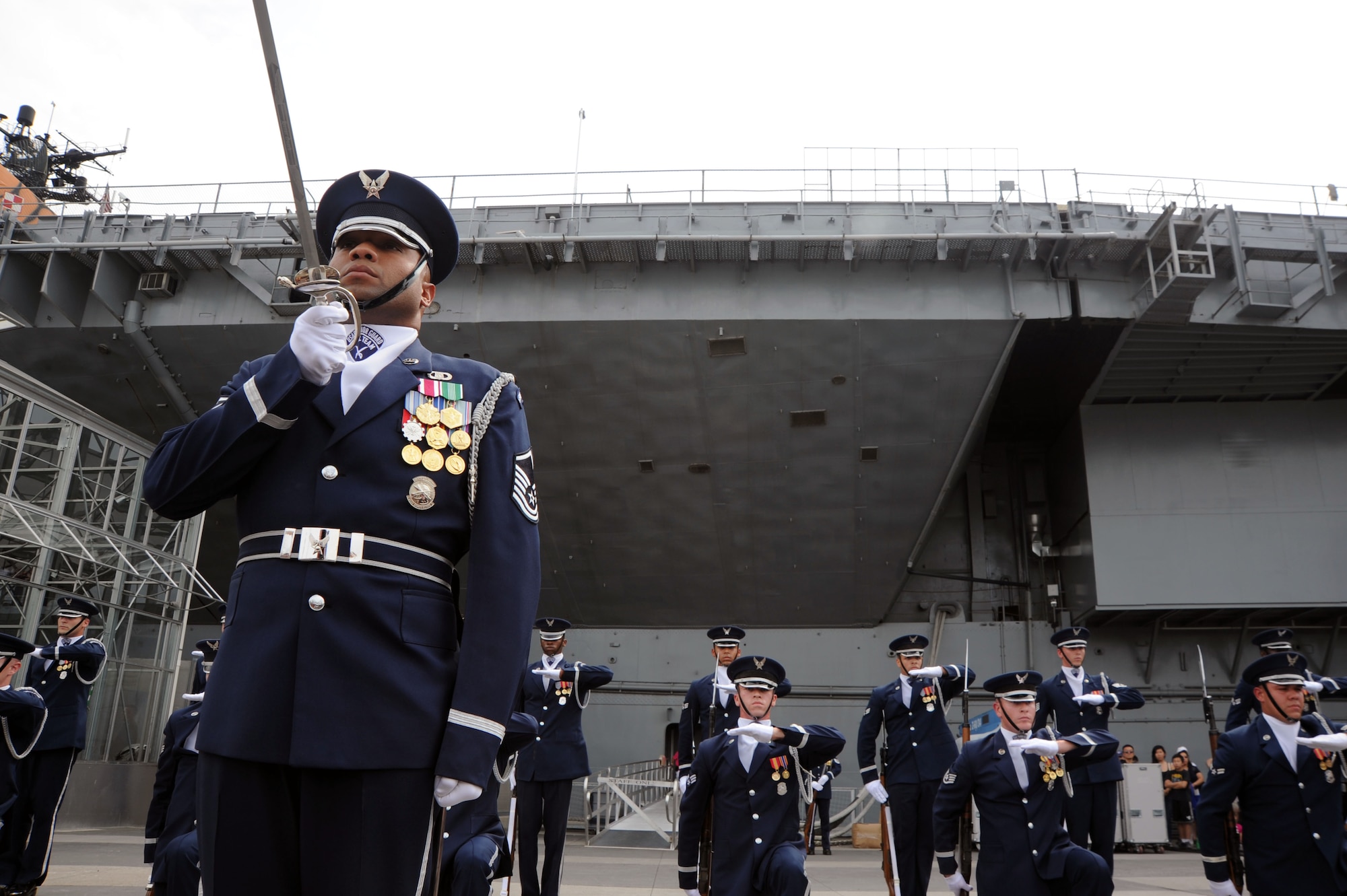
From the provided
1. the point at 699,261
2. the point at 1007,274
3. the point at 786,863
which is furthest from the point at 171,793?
the point at 1007,274

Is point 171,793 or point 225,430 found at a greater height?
point 225,430

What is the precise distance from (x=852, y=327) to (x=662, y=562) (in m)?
6.04

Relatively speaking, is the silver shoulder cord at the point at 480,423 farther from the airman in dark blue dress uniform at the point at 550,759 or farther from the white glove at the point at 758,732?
the airman in dark blue dress uniform at the point at 550,759

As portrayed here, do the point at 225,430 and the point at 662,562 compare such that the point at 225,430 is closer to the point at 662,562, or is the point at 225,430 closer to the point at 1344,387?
the point at 662,562

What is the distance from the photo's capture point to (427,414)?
219cm

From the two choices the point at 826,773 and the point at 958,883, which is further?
the point at 826,773

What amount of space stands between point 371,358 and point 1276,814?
5685 mm

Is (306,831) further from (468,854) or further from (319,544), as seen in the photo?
(468,854)

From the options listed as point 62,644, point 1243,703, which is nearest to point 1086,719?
point 1243,703

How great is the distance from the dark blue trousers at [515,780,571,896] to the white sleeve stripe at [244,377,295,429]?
543 centimetres

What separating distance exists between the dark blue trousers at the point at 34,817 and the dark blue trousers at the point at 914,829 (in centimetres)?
652

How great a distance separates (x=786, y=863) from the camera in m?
5.23

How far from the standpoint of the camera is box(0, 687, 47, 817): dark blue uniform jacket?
7.03m

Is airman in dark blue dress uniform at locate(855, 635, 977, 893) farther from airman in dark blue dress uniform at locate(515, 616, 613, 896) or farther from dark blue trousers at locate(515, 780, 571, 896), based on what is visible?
dark blue trousers at locate(515, 780, 571, 896)
